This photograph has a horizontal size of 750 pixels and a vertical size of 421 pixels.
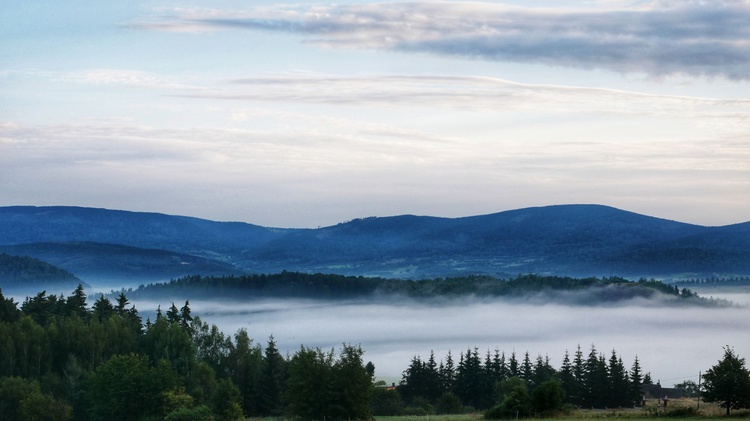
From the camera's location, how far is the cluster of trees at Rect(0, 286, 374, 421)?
7575 cm

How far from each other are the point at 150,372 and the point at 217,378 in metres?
31.8

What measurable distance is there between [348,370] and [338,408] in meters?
2.93

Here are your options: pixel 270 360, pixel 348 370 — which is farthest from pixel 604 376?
pixel 348 370

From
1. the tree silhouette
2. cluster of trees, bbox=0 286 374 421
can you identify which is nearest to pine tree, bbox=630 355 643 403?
cluster of trees, bbox=0 286 374 421

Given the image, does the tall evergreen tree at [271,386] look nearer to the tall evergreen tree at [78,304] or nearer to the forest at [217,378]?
the forest at [217,378]

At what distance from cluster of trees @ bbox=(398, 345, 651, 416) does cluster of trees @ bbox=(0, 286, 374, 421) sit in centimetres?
1949

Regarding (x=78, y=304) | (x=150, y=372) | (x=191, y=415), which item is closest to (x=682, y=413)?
(x=191, y=415)

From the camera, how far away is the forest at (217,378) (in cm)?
7538

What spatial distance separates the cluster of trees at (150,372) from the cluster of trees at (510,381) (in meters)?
19.5

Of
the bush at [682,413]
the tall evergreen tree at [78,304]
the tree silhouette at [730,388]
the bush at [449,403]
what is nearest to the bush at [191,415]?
the bush at [682,413]

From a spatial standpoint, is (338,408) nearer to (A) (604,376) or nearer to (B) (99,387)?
(B) (99,387)

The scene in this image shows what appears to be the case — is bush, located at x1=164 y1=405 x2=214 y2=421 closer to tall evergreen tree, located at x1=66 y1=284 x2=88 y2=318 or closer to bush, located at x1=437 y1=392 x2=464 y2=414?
bush, located at x1=437 y1=392 x2=464 y2=414

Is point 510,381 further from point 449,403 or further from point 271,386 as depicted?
point 271,386

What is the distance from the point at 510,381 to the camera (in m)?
108
